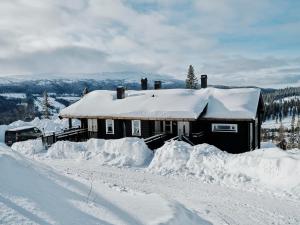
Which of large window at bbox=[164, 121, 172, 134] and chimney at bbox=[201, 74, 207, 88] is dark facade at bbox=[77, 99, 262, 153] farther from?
A: chimney at bbox=[201, 74, 207, 88]

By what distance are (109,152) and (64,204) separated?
41.8 ft

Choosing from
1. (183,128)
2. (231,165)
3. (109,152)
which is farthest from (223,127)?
(231,165)

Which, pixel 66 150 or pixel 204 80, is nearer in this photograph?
pixel 66 150

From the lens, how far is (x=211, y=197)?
1294cm

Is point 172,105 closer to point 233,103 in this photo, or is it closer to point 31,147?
point 233,103

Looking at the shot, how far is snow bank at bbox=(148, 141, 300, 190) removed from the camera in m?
14.2

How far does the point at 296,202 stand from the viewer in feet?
40.5

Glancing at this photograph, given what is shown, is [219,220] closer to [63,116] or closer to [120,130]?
[120,130]

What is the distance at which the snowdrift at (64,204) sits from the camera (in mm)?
6695

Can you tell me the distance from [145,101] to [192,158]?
11161mm

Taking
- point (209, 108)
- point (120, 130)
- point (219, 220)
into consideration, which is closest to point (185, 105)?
point (209, 108)

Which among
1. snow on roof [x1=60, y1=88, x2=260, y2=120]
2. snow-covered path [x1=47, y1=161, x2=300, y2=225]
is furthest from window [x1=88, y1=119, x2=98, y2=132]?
snow-covered path [x1=47, y1=161, x2=300, y2=225]

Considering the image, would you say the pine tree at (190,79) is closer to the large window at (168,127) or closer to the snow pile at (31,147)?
the large window at (168,127)

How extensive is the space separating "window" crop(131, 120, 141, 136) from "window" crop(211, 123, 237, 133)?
550 centimetres
